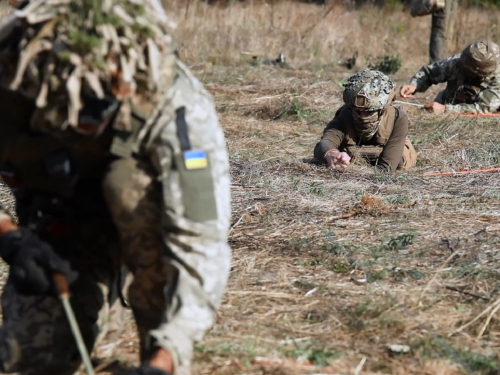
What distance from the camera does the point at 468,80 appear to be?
385 inches

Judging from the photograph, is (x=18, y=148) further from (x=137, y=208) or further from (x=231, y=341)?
(x=231, y=341)

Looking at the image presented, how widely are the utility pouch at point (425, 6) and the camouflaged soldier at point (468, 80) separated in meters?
3.82

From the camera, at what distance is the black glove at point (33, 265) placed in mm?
2428

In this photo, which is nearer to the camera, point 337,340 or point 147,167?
point 147,167

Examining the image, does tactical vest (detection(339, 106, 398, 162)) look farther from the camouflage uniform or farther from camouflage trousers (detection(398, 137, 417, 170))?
the camouflage uniform

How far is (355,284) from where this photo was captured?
153 inches

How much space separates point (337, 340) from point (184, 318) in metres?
1.16

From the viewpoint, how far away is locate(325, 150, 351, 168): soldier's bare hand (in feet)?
21.4

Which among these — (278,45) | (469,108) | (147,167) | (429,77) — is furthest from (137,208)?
(278,45)

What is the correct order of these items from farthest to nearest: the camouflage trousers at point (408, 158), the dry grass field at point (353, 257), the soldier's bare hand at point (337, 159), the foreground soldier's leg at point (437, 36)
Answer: the foreground soldier's leg at point (437, 36)
the camouflage trousers at point (408, 158)
the soldier's bare hand at point (337, 159)
the dry grass field at point (353, 257)

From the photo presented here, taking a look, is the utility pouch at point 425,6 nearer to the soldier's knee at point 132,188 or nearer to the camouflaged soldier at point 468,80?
the camouflaged soldier at point 468,80

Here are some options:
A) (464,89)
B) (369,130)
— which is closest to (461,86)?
(464,89)

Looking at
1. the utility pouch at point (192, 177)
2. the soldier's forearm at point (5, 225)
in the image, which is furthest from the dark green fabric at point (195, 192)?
the soldier's forearm at point (5, 225)

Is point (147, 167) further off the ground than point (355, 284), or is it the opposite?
point (147, 167)
